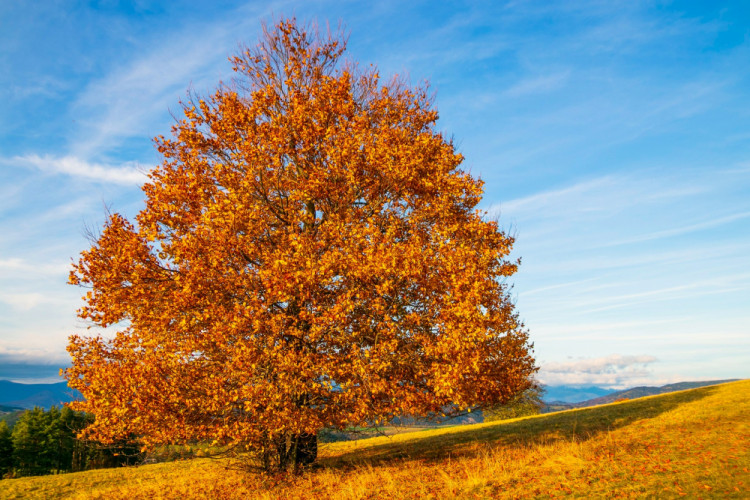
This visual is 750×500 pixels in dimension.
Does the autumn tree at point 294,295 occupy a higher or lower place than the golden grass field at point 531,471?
higher

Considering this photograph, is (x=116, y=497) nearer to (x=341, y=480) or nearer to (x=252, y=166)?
(x=341, y=480)

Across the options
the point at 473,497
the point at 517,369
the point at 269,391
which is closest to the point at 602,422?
the point at 517,369

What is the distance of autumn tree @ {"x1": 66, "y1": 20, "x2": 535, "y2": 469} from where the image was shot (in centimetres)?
1278

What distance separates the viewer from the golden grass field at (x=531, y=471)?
39.7 feet

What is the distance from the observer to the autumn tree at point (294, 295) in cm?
1278

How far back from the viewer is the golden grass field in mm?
12086

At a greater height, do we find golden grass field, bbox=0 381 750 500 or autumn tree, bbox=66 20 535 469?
autumn tree, bbox=66 20 535 469

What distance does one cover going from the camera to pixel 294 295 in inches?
535

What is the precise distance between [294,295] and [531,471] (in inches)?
365

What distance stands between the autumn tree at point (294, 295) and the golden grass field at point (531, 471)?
6.49 ft

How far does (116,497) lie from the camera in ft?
56.1

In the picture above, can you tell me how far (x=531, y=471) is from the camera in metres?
13.8

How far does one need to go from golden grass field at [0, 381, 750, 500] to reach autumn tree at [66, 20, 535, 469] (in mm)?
1978

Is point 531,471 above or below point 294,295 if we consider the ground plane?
below
